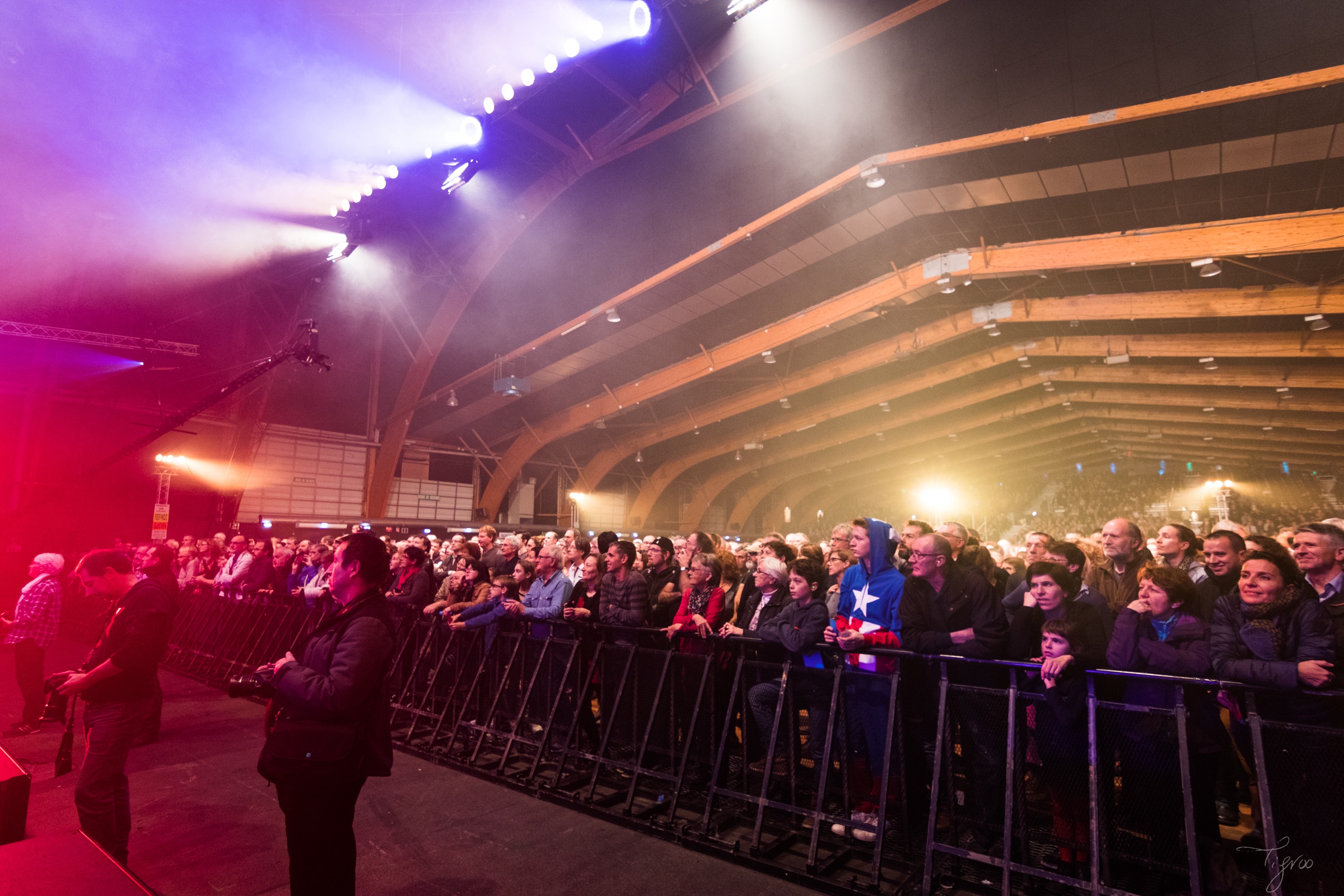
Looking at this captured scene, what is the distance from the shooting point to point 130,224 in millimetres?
9609

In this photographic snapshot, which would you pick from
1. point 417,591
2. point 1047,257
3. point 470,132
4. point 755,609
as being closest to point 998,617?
point 755,609

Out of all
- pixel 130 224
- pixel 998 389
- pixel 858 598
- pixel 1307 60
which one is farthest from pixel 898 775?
pixel 998 389

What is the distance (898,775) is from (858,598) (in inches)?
45.9

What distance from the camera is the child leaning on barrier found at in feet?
10.6

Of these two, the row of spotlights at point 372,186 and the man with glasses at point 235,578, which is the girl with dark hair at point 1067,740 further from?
the row of spotlights at point 372,186

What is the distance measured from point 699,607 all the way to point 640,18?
7056 millimetres

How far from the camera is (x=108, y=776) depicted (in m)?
3.45

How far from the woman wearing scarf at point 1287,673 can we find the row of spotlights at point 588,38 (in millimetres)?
7984

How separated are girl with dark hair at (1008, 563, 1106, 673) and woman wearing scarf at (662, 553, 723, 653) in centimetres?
205

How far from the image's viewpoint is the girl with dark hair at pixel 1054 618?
3309 mm

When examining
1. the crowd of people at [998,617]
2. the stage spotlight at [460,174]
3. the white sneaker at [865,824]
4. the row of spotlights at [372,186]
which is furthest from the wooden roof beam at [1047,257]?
the white sneaker at [865,824]

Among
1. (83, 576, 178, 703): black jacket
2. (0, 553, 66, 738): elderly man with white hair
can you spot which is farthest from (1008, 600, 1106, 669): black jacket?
(0, 553, 66, 738): elderly man with white hair

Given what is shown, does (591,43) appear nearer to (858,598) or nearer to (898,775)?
(858,598)

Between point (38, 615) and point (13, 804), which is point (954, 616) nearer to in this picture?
point (13, 804)
